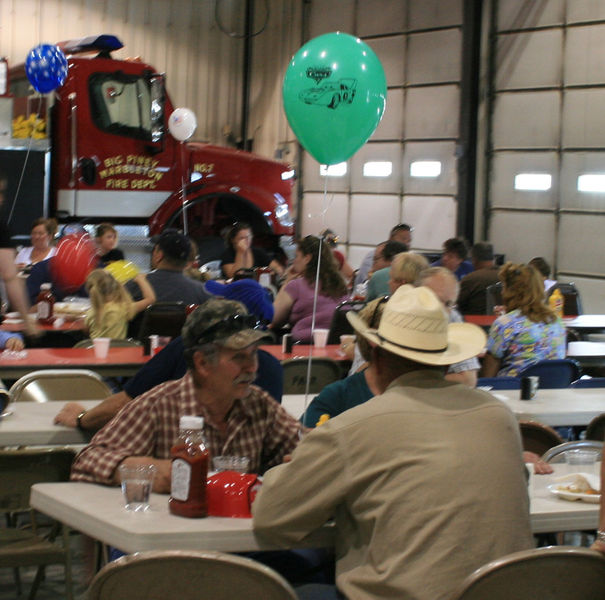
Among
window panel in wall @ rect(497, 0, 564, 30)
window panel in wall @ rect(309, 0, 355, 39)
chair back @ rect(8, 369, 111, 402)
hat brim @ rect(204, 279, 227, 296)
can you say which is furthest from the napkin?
window panel in wall @ rect(309, 0, 355, 39)

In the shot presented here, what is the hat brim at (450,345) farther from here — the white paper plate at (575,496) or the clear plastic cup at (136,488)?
the clear plastic cup at (136,488)

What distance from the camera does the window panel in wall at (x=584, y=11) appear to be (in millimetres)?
12734

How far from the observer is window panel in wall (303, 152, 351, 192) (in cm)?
1633

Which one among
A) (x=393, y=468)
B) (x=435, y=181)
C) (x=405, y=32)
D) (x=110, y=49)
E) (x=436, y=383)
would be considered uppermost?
(x=405, y=32)

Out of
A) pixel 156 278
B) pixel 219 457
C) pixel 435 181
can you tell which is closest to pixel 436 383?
pixel 219 457

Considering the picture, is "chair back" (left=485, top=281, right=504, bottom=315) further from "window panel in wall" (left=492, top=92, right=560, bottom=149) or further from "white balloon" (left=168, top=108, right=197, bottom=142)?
"window panel in wall" (left=492, top=92, right=560, bottom=149)

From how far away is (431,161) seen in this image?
14.8 metres

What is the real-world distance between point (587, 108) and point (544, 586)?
11481 mm

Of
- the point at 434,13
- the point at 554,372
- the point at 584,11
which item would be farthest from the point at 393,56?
the point at 554,372

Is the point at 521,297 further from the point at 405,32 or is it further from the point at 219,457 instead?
the point at 405,32

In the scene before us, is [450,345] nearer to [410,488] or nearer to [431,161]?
[410,488]

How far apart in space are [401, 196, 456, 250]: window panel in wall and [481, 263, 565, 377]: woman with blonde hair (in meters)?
8.68

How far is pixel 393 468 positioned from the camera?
2.31 metres

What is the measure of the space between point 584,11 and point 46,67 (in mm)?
6597
